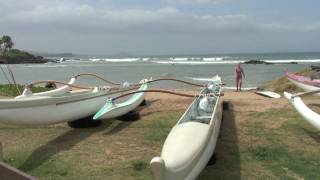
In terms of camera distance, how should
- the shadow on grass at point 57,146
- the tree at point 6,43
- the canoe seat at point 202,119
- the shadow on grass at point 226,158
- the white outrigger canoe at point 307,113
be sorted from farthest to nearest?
the tree at point 6,43
the white outrigger canoe at point 307,113
the shadow on grass at point 57,146
the canoe seat at point 202,119
the shadow on grass at point 226,158

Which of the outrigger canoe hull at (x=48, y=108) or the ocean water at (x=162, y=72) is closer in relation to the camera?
the outrigger canoe hull at (x=48, y=108)

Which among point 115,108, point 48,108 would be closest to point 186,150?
point 48,108

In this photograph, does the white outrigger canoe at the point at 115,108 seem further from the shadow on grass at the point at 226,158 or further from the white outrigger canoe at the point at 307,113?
the white outrigger canoe at the point at 307,113

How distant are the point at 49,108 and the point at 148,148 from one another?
1.98 metres

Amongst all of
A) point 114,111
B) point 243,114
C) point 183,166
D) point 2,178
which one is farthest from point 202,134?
point 243,114

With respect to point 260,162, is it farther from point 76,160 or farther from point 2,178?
point 2,178

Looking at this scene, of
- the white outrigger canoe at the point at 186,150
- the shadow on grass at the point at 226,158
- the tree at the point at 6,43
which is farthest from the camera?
the tree at the point at 6,43

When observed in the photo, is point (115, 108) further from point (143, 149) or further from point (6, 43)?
point (6, 43)

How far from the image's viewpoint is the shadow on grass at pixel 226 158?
257 inches

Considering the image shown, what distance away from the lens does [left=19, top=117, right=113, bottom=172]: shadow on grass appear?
7.15 metres

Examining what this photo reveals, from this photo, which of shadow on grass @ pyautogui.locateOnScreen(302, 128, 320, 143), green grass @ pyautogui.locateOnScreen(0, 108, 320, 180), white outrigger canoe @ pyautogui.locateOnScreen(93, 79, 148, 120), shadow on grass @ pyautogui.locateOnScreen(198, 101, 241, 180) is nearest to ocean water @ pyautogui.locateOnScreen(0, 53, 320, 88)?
white outrigger canoe @ pyautogui.locateOnScreen(93, 79, 148, 120)

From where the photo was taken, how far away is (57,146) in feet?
27.2

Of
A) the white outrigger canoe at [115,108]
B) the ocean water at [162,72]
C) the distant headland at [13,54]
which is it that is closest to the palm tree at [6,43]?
the distant headland at [13,54]

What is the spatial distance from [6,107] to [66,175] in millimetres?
1685
